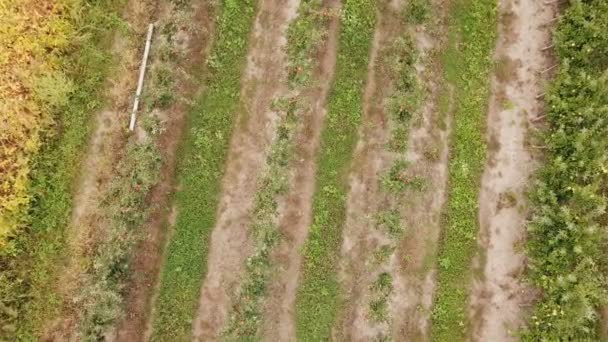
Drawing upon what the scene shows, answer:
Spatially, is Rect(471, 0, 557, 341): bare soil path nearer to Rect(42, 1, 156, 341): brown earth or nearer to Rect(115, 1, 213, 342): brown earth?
Rect(115, 1, 213, 342): brown earth

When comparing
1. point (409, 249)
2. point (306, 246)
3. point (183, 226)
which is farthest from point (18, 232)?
point (409, 249)

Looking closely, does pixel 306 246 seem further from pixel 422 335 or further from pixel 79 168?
pixel 79 168

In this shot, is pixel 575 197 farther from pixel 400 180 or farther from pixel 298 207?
pixel 298 207

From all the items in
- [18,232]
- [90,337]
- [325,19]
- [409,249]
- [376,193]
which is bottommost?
[90,337]

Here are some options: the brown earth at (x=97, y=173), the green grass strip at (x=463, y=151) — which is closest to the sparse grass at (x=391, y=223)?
the green grass strip at (x=463, y=151)

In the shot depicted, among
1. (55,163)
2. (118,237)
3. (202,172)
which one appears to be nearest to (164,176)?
(202,172)
